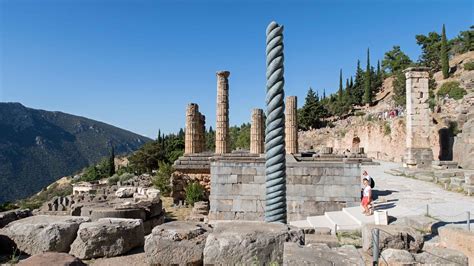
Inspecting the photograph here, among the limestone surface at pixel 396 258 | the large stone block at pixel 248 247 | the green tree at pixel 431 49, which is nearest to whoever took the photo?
the large stone block at pixel 248 247

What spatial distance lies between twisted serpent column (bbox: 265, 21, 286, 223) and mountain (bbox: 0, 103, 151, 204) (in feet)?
327

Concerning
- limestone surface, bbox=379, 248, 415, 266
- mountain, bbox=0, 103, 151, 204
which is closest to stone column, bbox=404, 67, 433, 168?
limestone surface, bbox=379, 248, 415, 266

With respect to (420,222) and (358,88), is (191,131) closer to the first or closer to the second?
(420,222)

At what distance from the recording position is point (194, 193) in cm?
1466

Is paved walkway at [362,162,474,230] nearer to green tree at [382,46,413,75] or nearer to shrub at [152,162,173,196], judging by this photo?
shrub at [152,162,173,196]

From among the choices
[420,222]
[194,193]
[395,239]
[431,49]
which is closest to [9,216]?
[395,239]

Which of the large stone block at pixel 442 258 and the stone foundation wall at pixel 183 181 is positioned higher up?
the large stone block at pixel 442 258

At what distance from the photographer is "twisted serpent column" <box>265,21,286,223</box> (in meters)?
3.13

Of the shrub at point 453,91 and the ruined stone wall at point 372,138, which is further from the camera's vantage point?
the shrub at point 453,91

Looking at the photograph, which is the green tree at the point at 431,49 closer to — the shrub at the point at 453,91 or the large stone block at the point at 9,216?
the shrub at the point at 453,91

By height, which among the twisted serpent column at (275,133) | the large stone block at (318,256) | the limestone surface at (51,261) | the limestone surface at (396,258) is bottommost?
the limestone surface at (396,258)

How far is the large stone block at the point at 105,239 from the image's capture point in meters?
3.98

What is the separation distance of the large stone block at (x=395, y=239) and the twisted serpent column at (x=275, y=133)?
2325mm

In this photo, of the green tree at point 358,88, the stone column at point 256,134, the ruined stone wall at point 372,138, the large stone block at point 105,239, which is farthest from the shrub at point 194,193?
the green tree at point 358,88
